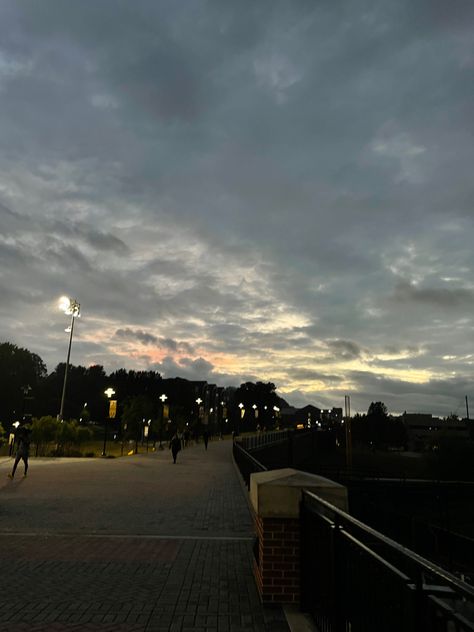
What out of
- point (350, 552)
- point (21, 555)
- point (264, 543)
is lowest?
point (21, 555)

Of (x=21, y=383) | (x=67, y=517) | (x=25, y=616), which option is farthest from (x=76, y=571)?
(x=21, y=383)

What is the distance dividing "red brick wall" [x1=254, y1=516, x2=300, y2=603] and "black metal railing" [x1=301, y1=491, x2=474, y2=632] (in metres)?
0.14

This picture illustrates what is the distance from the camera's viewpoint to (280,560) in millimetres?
5293

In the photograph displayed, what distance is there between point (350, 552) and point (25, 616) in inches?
138

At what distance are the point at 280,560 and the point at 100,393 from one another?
444ft

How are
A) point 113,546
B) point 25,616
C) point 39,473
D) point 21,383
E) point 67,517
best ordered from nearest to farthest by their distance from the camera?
point 25,616, point 113,546, point 67,517, point 39,473, point 21,383

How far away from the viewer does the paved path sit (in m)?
4.95

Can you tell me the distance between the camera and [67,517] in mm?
10438

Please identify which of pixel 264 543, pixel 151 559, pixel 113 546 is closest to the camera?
pixel 264 543

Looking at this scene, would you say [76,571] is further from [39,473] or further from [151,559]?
[39,473]

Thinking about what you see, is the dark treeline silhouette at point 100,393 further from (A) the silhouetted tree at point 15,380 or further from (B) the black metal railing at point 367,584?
(B) the black metal railing at point 367,584

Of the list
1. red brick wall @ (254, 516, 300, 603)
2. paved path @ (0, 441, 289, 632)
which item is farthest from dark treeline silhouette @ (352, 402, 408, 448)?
red brick wall @ (254, 516, 300, 603)

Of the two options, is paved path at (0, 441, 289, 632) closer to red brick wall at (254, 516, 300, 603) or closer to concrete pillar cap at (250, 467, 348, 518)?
red brick wall at (254, 516, 300, 603)

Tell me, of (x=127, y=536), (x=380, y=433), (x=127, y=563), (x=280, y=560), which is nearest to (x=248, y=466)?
(x=127, y=536)
